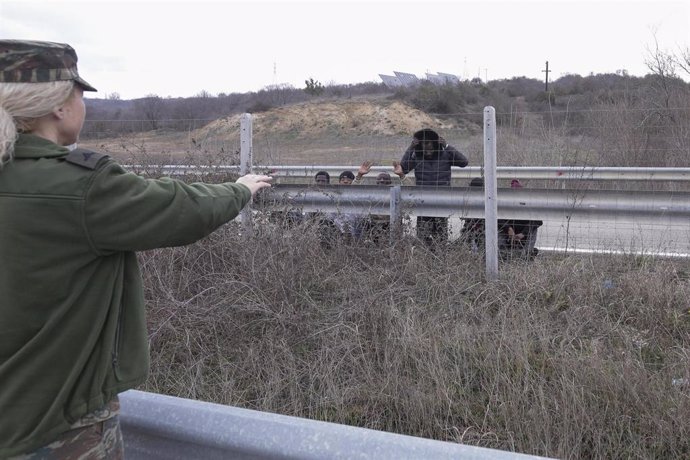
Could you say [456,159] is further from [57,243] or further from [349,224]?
[57,243]

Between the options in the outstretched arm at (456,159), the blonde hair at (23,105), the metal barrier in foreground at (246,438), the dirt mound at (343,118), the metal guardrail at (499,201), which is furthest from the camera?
the dirt mound at (343,118)

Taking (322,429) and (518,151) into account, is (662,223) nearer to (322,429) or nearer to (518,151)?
(322,429)

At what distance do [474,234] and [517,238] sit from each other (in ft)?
1.41

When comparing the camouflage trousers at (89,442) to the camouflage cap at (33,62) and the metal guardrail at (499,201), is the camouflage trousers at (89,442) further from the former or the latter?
the metal guardrail at (499,201)

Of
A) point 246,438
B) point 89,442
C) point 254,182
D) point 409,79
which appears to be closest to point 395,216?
point 254,182

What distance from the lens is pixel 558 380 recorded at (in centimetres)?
342

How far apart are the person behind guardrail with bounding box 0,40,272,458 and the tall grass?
1946mm

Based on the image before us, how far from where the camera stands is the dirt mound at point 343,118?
33.4 meters

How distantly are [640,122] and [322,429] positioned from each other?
12.4 metres

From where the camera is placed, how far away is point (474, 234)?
5.73 metres

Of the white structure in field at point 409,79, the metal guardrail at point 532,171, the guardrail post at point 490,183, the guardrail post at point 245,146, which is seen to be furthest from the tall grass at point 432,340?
the white structure in field at point 409,79

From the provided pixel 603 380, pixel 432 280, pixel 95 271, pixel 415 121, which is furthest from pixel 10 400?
pixel 415 121

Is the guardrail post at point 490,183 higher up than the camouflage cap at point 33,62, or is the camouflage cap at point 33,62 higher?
Answer: the camouflage cap at point 33,62

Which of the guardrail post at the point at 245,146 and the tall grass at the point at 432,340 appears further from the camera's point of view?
the guardrail post at the point at 245,146
